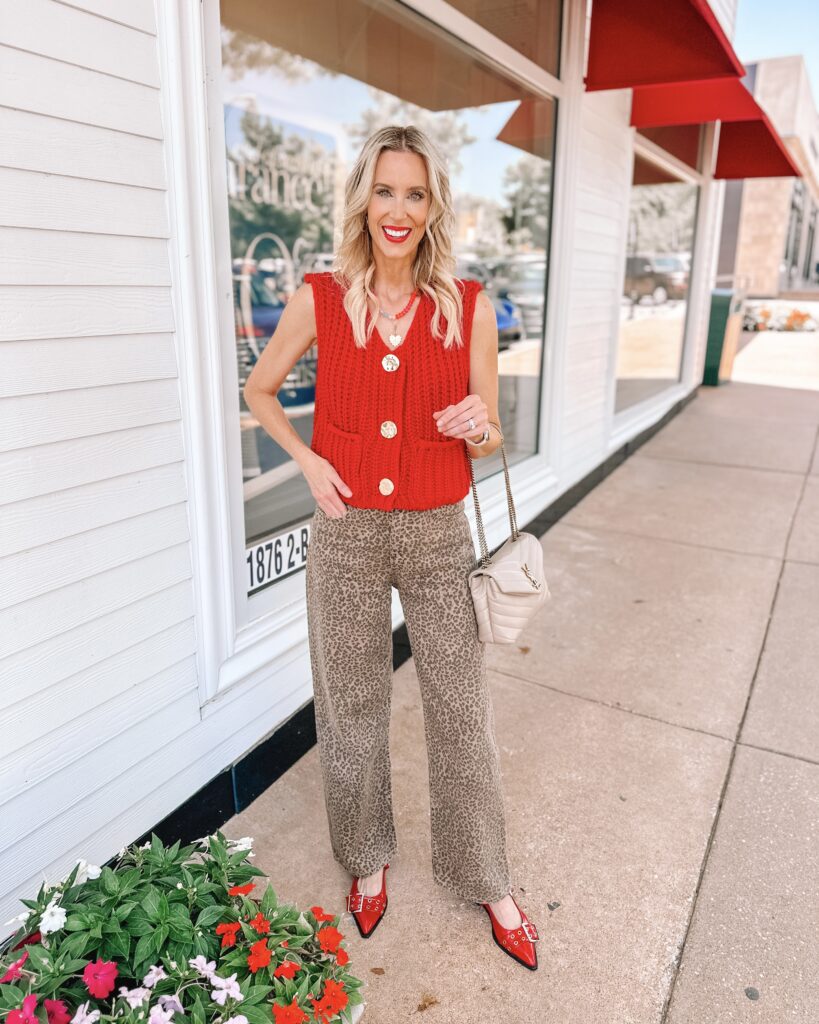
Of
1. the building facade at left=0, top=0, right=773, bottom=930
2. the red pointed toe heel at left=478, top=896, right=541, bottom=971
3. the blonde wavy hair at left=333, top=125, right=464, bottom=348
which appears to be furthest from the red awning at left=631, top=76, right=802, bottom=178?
the red pointed toe heel at left=478, top=896, right=541, bottom=971

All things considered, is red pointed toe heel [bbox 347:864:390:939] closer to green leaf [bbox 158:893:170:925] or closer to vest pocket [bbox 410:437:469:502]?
green leaf [bbox 158:893:170:925]

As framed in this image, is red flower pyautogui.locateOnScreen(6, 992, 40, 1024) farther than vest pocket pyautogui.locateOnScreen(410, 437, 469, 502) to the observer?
No

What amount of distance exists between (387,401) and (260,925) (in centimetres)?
104

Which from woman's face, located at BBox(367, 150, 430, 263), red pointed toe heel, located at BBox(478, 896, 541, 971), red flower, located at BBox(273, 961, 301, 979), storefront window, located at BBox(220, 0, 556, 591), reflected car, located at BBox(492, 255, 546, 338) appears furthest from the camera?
reflected car, located at BBox(492, 255, 546, 338)

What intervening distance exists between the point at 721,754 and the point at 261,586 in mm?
1707

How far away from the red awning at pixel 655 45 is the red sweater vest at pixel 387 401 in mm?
2608

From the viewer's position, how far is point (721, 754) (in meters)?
2.78

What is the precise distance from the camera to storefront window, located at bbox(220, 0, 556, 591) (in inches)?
154

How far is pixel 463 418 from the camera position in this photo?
5.33ft

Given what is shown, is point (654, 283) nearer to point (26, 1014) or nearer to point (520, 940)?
point (520, 940)

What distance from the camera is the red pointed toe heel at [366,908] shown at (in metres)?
2.04

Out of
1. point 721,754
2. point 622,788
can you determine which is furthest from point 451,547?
point 721,754

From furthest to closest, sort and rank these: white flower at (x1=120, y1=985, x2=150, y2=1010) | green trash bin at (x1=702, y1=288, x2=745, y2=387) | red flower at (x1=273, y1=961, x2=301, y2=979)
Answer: green trash bin at (x1=702, y1=288, x2=745, y2=387) → red flower at (x1=273, y1=961, x2=301, y2=979) → white flower at (x1=120, y1=985, x2=150, y2=1010)

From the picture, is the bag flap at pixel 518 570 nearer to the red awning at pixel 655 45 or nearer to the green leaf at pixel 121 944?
the green leaf at pixel 121 944
